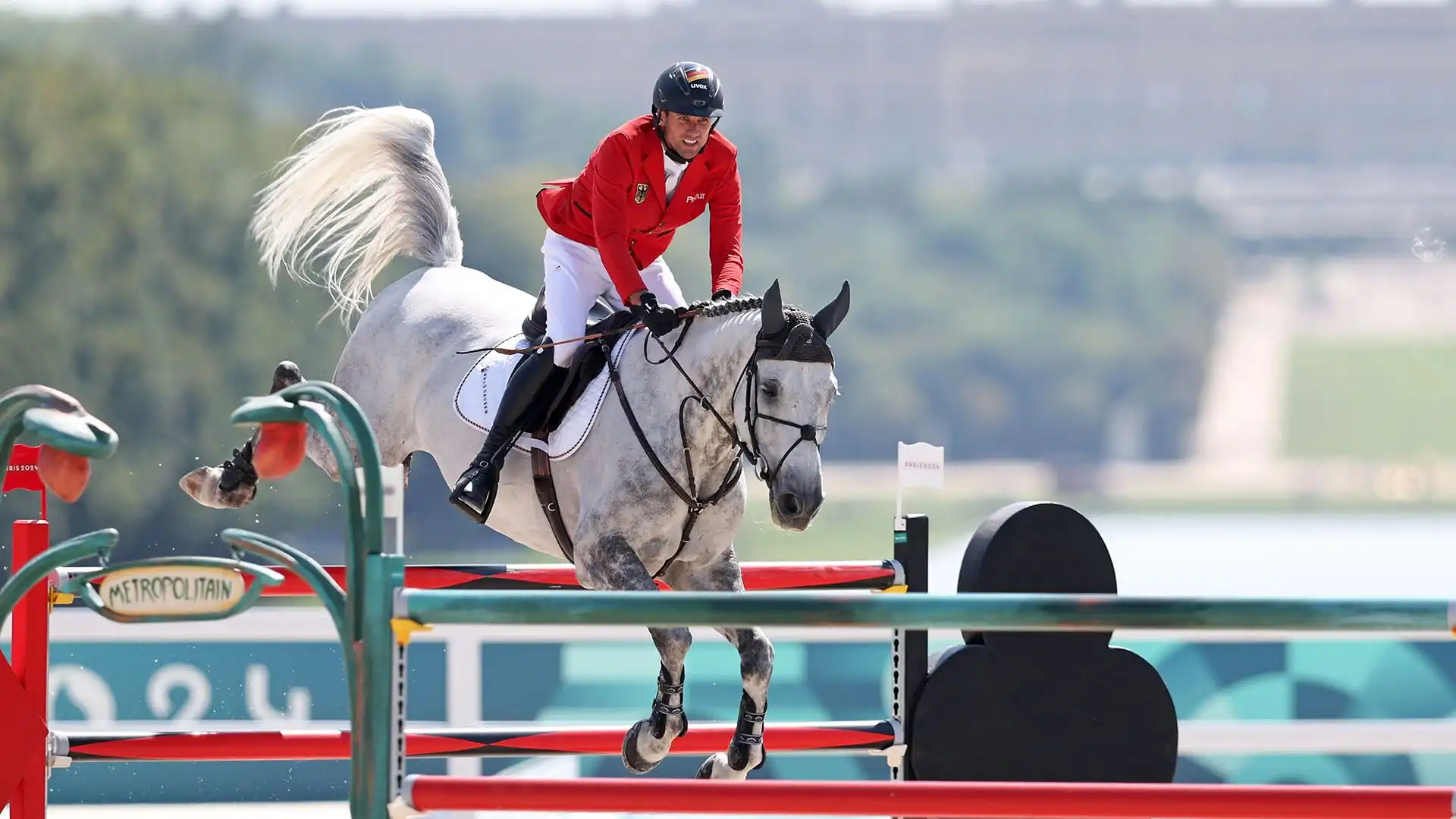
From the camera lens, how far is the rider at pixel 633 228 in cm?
466

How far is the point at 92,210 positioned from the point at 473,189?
14.5 m

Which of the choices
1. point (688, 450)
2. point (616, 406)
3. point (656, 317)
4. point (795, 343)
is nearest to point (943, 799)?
point (795, 343)

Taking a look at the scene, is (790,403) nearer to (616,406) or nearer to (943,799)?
(616,406)

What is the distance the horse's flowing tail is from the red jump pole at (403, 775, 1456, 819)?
3.51 metres

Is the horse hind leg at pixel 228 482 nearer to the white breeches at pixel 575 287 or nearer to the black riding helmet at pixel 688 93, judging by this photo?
the white breeches at pixel 575 287

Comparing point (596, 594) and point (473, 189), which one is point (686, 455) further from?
point (473, 189)

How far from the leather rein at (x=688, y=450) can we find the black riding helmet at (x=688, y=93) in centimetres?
50

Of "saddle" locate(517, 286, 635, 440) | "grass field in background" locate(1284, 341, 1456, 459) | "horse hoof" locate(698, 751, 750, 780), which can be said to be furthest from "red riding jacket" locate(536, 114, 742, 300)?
"grass field in background" locate(1284, 341, 1456, 459)

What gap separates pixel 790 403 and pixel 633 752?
0.83 metres

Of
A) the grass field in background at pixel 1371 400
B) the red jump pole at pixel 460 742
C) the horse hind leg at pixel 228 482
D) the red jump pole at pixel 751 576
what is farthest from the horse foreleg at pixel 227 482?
the grass field in background at pixel 1371 400

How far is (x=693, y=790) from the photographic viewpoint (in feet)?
8.97

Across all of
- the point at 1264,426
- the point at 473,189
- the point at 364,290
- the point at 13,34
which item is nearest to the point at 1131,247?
the point at 1264,426

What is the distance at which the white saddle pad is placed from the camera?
4.77 metres

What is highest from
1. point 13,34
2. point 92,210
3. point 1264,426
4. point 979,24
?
point 979,24
